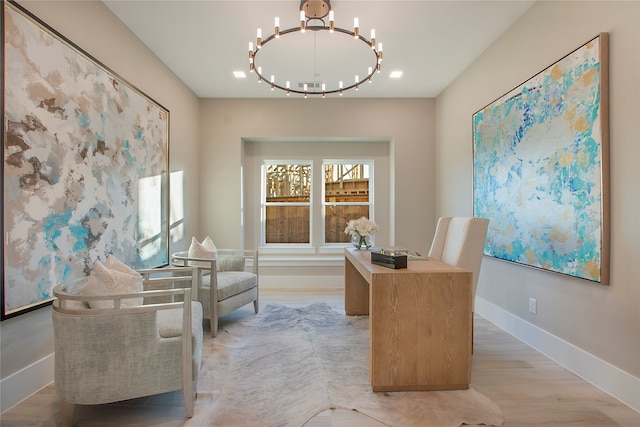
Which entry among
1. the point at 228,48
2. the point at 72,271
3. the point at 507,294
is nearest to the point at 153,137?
the point at 228,48

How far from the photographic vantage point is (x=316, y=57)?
3.25 m

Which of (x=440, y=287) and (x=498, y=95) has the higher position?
(x=498, y=95)

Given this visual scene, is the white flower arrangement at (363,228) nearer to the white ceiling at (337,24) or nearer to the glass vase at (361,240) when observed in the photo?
the glass vase at (361,240)

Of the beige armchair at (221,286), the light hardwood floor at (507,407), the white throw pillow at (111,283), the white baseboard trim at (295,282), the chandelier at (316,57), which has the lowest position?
the light hardwood floor at (507,407)

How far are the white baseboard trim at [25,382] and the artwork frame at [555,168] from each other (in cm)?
349

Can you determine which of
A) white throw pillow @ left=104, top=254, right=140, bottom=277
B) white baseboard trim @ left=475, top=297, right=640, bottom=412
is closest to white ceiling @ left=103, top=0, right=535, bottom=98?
white throw pillow @ left=104, top=254, right=140, bottom=277

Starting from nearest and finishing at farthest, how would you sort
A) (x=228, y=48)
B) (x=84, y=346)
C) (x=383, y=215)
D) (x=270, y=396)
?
(x=84, y=346), (x=270, y=396), (x=228, y=48), (x=383, y=215)

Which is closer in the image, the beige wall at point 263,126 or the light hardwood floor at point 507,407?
the light hardwood floor at point 507,407

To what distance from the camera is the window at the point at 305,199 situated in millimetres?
4945

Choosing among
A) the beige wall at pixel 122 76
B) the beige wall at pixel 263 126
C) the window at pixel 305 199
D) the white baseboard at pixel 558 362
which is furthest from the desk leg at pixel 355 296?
the beige wall at pixel 122 76

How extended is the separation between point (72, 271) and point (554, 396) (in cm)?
317

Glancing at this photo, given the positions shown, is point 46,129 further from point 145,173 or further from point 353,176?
point 353,176

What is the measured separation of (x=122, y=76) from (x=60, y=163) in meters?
1.09

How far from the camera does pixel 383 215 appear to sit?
484cm
